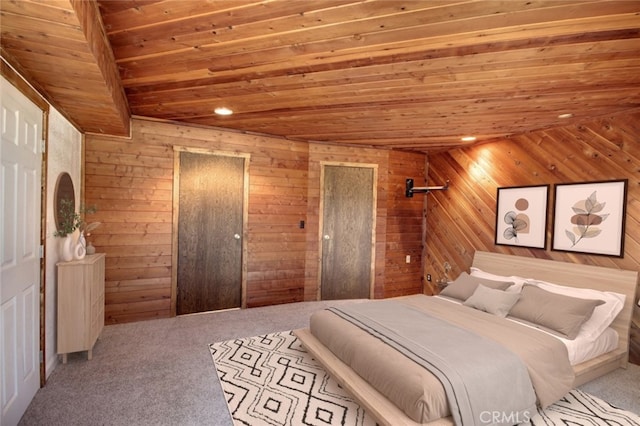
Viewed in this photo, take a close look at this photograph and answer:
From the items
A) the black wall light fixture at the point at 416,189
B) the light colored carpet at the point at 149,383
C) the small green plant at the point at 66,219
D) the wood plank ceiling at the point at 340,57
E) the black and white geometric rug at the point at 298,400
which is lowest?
the light colored carpet at the point at 149,383

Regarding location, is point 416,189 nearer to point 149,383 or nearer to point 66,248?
point 149,383

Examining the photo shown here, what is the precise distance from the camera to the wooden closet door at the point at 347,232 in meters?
4.79

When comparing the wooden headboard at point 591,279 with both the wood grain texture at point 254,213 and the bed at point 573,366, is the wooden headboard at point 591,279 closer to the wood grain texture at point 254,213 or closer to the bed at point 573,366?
the bed at point 573,366

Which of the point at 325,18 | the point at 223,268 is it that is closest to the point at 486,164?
the point at 325,18

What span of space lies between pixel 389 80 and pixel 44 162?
2780mm

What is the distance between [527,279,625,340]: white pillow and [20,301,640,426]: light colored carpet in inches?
16.8

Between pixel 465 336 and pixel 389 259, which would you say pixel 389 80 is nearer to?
pixel 465 336

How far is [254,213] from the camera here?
4.31 meters

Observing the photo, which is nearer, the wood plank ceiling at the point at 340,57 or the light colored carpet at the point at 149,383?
the wood plank ceiling at the point at 340,57

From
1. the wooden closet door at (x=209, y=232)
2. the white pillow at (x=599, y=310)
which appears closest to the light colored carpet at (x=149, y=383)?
the white pillow at (x=599, y=310)

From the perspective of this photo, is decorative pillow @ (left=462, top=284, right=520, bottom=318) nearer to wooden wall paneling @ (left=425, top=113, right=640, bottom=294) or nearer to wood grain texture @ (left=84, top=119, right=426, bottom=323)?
wooden wall paneling @ (left=425, top=113, right=640, bottom=294)

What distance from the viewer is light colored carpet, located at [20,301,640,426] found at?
6.75 ft

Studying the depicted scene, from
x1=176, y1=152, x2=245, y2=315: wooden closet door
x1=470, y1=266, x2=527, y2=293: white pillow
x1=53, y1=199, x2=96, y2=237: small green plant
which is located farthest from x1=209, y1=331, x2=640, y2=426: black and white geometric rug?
x1=53, y1=199, x2=96, y2=237: small green plant

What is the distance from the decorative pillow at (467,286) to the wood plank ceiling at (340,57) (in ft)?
6.01
